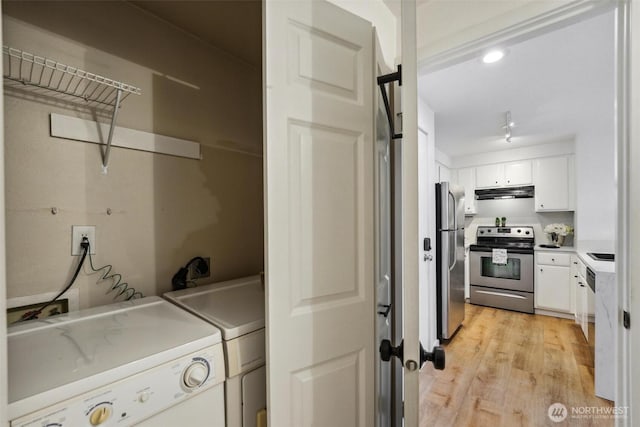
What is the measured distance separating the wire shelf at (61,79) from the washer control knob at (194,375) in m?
0.98

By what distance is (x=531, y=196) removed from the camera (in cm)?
415

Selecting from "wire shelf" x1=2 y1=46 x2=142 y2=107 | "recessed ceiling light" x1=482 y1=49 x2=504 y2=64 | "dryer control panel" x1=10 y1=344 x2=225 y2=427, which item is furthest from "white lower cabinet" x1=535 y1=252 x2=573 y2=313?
"wire shelf" x1=2 y1=46 x2=142 y2=107

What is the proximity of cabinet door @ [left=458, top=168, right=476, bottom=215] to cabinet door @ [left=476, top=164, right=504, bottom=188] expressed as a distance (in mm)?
77

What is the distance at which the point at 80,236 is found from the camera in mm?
1073

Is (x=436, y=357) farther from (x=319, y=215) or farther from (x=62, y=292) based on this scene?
(x=62, y=292)

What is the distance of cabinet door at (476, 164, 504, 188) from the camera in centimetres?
441

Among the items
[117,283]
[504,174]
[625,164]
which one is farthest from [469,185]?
[117,283]

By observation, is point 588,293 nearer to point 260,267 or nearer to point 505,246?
point 505,246

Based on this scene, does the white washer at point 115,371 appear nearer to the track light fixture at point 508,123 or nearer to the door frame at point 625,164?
the door frame at point 625,164

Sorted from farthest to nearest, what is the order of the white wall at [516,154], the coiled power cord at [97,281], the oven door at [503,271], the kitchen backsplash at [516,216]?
the kitchen backsplash at [516,216] < the white wall at [516,154] < the oven door at [503,271] < the coiled power cord at [97,281]

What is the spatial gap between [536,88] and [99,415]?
325 centimetres

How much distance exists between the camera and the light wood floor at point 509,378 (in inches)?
71.8

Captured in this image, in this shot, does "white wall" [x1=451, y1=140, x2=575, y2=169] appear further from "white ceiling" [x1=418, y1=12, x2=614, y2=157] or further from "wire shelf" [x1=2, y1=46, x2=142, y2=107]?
"wire shelf" [x1=2, y1=46, x2=142, y2=107]

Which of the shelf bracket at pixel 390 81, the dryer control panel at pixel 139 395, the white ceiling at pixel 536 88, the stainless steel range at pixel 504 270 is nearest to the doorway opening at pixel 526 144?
the white ceiling at pixel 536 88
